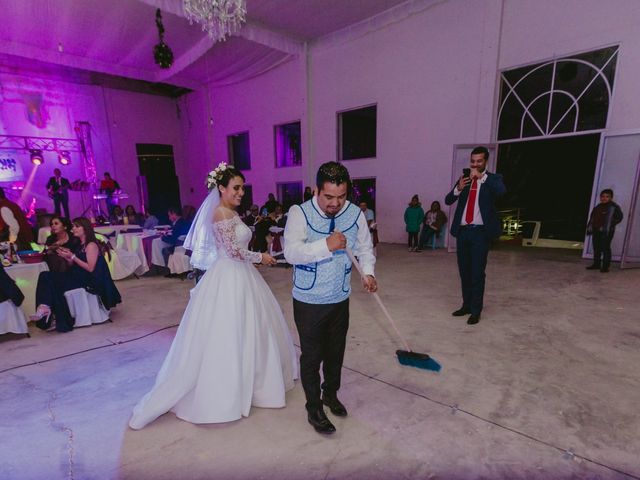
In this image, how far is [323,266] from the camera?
1930mm

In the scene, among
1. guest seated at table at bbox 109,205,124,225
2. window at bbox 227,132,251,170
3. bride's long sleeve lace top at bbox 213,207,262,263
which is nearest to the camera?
bride's long sleeve lace top at bbox 213,207,262,263

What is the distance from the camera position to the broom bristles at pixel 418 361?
2.74 metres

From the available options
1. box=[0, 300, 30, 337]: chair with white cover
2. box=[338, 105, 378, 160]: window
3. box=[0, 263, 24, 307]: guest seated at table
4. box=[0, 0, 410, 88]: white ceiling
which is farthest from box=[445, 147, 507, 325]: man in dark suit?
box=[338, 105, 378, 160]: window

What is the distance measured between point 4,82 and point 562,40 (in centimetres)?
1488

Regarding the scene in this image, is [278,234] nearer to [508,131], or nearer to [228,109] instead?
[508,131]

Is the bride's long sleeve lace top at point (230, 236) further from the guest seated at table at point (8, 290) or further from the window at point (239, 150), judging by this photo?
the window at point (239, 150)

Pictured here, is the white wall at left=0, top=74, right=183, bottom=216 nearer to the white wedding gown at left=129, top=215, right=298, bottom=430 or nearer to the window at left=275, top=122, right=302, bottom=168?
the window at left=275, top=122, right=302, bottom=168

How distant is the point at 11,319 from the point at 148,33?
814 cm

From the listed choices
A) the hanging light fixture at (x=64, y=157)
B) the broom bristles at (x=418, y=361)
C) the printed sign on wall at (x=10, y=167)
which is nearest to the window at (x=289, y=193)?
the hanging light fixture at (x=64, y=157)

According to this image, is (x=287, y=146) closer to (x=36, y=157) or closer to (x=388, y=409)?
(x=36, y=157)

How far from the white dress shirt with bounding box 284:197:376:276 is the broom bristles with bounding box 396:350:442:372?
3.70ft

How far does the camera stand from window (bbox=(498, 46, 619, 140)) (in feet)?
20.7

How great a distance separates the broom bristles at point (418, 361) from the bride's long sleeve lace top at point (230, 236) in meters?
1.49

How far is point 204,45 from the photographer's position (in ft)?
30.0
